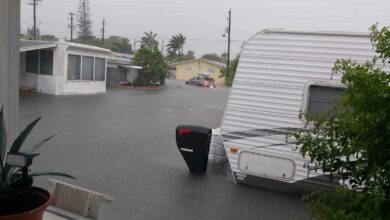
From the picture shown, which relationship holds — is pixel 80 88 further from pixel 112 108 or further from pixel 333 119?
pixel 333 119

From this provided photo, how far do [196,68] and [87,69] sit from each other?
40155mm

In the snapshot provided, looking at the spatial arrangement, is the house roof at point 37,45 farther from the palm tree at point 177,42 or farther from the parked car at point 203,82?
the palm tree at point 177,42

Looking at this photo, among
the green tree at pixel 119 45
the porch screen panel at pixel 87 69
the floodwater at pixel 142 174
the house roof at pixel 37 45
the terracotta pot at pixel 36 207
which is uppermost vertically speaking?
the green tree at pixel 119 45

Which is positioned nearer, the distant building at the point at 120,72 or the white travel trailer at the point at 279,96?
the white travel trailer at the point at 279,96

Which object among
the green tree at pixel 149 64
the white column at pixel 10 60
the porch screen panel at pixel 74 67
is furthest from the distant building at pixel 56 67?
the white column at pixel 10 60

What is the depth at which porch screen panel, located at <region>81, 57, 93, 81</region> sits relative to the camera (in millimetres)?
22764

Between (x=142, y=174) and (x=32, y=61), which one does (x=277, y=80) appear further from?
(x=32, y=61)

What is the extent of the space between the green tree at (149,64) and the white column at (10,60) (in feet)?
92.8

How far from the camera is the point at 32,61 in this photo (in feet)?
71.5

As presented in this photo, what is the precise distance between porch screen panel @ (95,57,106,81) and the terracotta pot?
2126cm

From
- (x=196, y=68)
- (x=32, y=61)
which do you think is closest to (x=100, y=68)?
(x=32, y=61)

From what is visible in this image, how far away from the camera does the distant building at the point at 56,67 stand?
68.2 feet

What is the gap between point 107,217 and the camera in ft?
17.0

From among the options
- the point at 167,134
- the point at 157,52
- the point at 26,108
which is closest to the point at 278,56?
the point at 167,134
